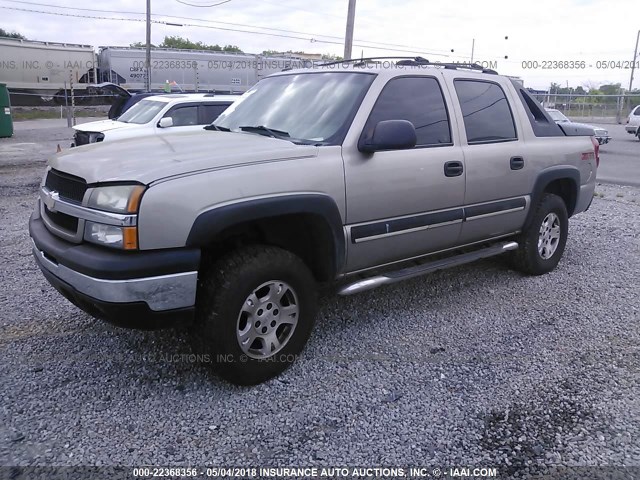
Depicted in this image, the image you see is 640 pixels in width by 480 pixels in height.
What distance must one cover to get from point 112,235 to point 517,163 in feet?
11.2

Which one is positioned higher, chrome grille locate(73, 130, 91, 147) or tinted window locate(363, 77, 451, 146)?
tinted window locate(363, 77, 451, 146)

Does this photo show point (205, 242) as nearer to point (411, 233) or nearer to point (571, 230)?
point (411, 233)

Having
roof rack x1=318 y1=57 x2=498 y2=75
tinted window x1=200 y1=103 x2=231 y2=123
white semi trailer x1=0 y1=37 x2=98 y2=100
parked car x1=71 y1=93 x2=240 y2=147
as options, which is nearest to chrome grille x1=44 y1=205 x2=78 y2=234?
roof rack x1=318 y1=57 x2=498 y2=75

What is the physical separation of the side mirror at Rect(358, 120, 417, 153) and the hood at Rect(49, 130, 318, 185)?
14.5 inches

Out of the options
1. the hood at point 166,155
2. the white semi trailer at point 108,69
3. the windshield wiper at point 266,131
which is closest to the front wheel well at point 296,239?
the hood at point 166,155

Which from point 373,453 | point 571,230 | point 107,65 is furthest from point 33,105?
point 373,453

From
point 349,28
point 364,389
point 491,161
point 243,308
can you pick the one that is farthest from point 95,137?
→ point 349,28

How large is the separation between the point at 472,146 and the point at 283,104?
1.53m

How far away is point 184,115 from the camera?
10.6m

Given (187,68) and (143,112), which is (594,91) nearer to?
(187,68)

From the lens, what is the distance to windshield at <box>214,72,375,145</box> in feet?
12.2

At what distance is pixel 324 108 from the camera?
3883 mm

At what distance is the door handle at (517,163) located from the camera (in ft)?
15.4

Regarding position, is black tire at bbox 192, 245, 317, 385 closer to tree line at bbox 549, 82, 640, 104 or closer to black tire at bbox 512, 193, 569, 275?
black tire at bbox 512, 193, 569, 275
